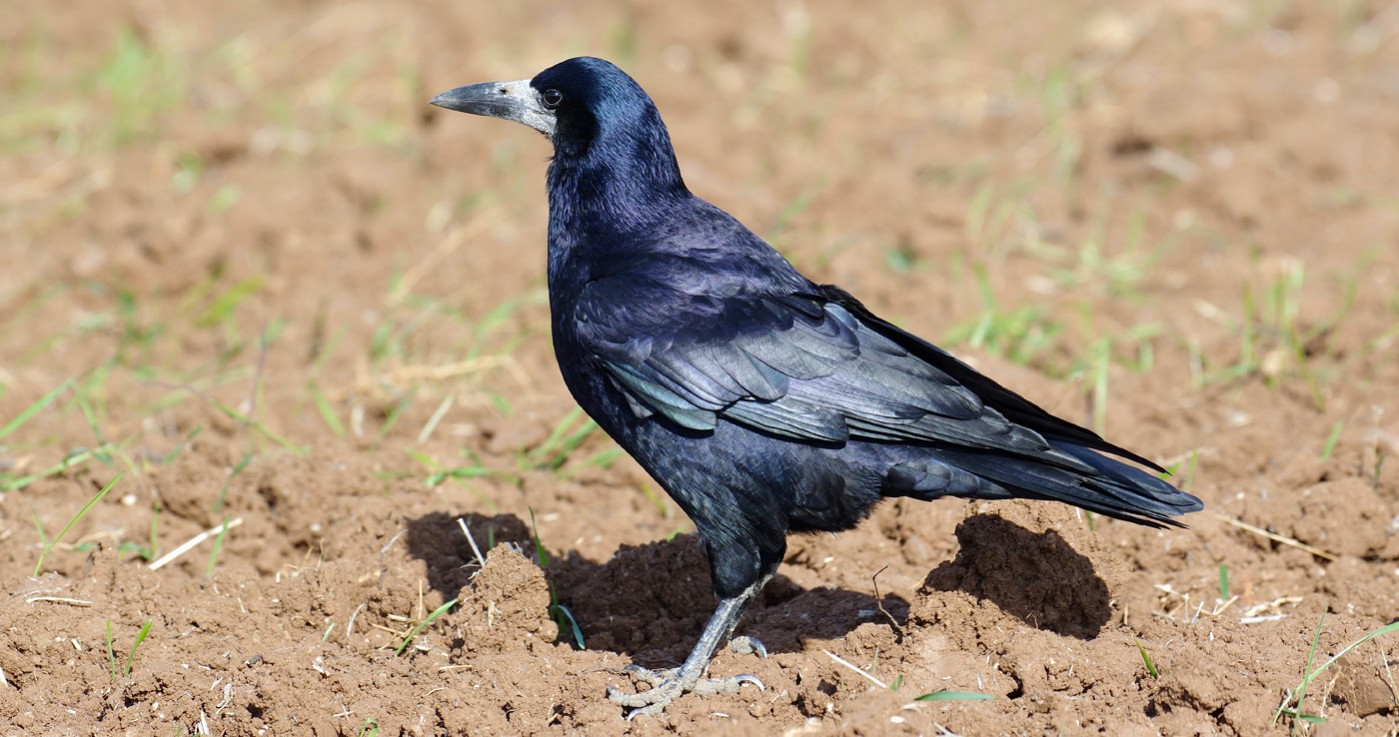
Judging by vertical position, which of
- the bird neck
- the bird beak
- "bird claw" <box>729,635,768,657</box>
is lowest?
"bird claw" <box>729,635,768,657</box>

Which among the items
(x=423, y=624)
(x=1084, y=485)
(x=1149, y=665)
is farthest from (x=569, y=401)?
(x=1149, y=665)

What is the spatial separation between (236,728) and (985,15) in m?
7.95

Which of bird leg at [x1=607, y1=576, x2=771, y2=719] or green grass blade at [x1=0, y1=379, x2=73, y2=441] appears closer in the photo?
bird leg at [x1=607, y1=576, x2=771, y2=719]

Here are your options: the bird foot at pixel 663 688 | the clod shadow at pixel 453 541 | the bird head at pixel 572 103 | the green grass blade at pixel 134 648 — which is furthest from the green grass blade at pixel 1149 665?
the green grass blade at pixel 134 648

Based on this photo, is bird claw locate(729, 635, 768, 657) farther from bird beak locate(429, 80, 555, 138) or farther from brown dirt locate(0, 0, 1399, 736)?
bird beak locate(429, 80, 555, 138)

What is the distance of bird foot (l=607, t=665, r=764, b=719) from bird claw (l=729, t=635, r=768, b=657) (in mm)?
242

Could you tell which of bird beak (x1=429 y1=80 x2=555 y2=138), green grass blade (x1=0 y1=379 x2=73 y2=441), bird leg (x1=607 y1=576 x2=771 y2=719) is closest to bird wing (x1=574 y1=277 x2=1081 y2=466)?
bird leg (x1=607 y1=576 x2=771 y2=719)

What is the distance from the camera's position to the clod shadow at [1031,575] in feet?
13.2

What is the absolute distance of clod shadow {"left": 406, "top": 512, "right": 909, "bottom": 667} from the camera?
431 centimetres

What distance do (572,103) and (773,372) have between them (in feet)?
4.08

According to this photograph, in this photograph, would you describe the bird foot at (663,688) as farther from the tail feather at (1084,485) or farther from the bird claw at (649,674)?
the tail feather at (1084,485)

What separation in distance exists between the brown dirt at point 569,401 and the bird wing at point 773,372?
14.0 inches

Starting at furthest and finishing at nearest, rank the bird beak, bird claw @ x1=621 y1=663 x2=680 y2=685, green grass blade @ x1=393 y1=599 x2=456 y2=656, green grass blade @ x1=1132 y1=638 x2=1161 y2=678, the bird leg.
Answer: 1. the bird beak
2. green grass blade @ x1=393 y1=599 x2=456 y2=656
3. bird claw @ x1=621 y1=663 x2=680 y2=685
4. the bird leg
5. green grass blade @ x1=1132 y1=638 x2=1161 y2=678

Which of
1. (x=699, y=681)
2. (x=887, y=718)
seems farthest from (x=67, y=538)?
(x=887, y=718)
